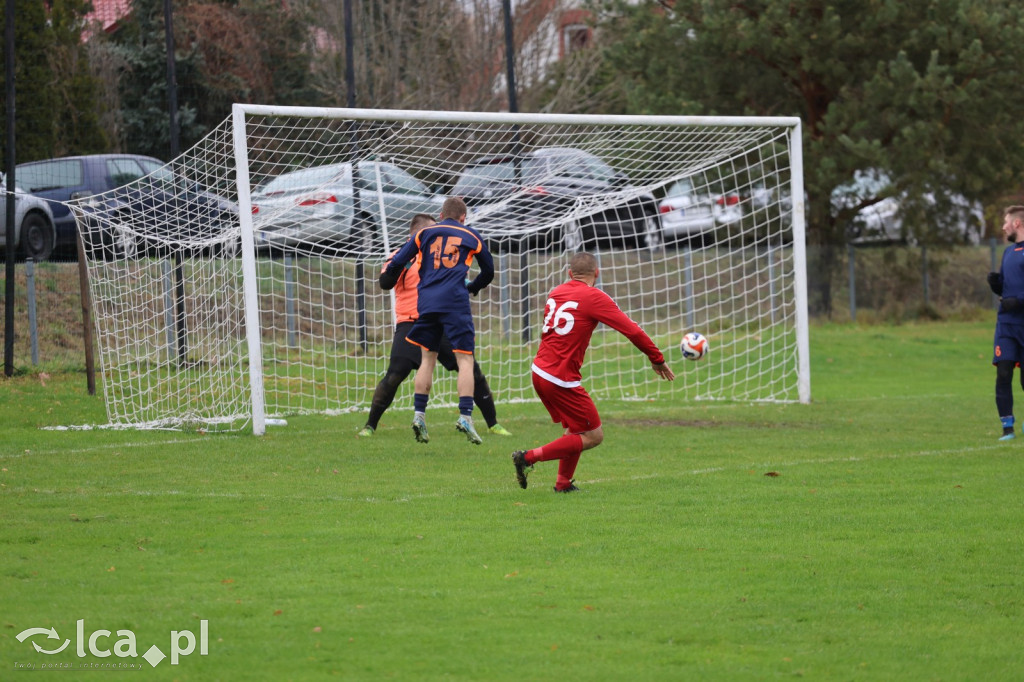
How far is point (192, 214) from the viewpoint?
13.4 metres

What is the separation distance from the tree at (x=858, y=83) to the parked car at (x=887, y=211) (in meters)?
0.08

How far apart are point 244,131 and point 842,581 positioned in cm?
771

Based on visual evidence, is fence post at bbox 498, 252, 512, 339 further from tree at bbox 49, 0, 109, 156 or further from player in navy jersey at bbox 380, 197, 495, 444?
player in navy jersey at bbox 380, 197, 495, 444

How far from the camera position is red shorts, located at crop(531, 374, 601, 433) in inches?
312

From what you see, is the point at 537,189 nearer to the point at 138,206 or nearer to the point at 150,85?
the point at 138,206

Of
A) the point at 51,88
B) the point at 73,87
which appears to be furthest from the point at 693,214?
the point at 51,88

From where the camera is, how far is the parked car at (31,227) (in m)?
16.4

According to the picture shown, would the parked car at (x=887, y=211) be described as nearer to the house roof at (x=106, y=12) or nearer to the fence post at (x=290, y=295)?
the fence post at (x=290, y=295)

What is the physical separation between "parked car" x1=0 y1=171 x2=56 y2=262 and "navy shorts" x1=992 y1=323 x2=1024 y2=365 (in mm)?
12592

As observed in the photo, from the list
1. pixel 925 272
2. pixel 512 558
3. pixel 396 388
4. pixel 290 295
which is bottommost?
pixel 512 558

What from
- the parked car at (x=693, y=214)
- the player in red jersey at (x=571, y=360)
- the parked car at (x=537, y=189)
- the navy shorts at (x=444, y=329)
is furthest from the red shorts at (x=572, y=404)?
the parked car at (x=693, y=214)

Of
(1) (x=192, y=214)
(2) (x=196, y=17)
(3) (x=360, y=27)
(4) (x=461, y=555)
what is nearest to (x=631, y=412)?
(1) (x=192, y=214)

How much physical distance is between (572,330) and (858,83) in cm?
1892

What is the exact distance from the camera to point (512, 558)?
6074mm
